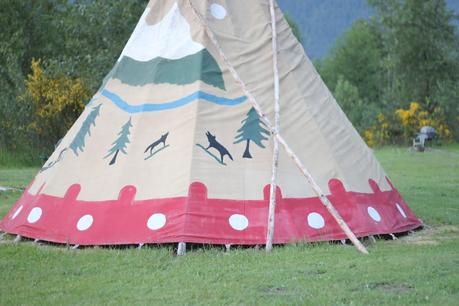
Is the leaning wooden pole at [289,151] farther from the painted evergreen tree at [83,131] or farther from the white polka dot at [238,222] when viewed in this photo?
the painted evergreen tree at [83,131]

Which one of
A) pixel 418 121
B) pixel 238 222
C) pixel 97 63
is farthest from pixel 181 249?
pixel 418 121

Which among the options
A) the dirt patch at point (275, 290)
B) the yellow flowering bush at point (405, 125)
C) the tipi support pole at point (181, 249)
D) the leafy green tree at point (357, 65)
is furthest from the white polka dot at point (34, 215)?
the leafy green tree at point (357, 65)

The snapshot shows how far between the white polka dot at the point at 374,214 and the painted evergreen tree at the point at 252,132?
139 centimetres

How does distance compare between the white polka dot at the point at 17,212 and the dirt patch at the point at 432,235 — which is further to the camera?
the white polka dot at the point at 17,212

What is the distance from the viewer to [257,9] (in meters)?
10.0

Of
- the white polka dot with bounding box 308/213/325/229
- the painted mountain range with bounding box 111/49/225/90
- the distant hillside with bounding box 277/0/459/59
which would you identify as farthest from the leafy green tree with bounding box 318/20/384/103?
the white polka dot with bounding box 308/213/325/229

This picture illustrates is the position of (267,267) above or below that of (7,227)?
below

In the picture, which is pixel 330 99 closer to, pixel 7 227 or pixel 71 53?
pixel 7 227

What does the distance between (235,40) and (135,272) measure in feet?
11.2

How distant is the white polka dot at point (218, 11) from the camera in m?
9.80

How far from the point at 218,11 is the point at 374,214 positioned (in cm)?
302

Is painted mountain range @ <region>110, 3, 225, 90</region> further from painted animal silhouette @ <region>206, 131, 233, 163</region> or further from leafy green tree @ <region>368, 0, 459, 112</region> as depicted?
leafy green tree @ <region>368, 0, 459, 112</region>

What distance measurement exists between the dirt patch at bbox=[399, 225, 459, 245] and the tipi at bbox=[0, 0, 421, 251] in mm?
185

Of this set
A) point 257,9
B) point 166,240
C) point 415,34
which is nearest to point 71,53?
point 415,34
